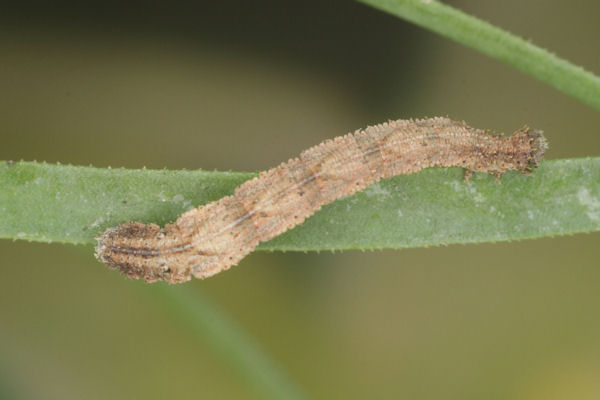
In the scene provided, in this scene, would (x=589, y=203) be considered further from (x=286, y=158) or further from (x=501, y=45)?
(x=286, y=158)

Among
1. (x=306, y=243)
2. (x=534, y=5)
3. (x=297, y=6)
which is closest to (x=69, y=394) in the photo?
(x=306, y=243)

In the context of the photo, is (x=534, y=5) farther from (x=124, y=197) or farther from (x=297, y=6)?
(x=124, y=197)

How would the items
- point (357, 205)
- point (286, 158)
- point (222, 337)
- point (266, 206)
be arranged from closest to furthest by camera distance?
point (266, 206) → point (357, 205) → point (222, 337) → point (286, 158)

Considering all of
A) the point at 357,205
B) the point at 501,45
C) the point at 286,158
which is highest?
the point at 286,158

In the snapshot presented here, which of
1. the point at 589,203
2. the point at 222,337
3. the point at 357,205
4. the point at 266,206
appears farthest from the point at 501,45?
the point at 222,337

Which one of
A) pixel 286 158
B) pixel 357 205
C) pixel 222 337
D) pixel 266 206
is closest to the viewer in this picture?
pixel 266 206

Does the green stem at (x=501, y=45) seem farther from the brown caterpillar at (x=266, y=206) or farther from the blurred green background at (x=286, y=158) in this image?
the blurred green background at (x=286, y=158)
